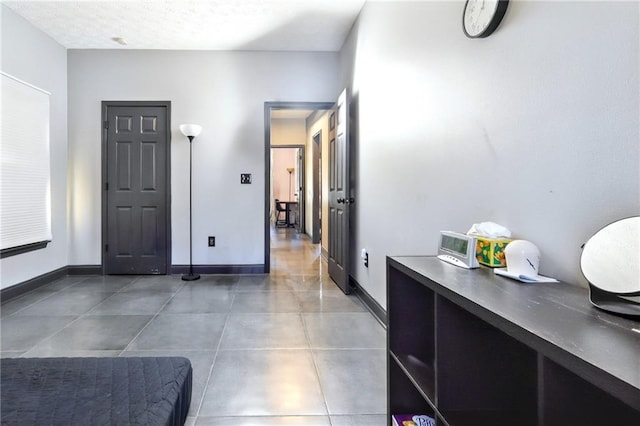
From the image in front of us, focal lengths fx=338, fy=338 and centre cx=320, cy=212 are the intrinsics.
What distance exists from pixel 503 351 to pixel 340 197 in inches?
103

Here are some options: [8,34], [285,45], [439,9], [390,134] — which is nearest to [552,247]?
[439,9]

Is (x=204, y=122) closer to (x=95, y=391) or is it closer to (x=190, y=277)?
(x=190, y=277)

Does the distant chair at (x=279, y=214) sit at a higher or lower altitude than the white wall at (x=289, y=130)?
lower

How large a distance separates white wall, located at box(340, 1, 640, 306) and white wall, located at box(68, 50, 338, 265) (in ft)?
6.99

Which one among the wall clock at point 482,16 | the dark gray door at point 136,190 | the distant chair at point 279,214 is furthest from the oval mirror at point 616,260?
the distant chair at point 279,214

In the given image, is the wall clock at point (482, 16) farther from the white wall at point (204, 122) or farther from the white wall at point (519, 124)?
the white wall at point (204, 122)

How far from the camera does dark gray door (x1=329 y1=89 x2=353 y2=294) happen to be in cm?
327

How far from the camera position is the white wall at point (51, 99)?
3.08 meters

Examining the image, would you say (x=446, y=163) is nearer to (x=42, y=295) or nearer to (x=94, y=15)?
(x=94, y=15)

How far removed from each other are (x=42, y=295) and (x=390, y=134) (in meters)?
3.52

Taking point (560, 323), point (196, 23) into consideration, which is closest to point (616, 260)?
point (560, 323)

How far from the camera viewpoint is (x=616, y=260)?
67 centimetres

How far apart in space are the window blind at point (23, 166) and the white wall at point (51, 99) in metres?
0.13

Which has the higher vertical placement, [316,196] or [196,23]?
[196,23]
